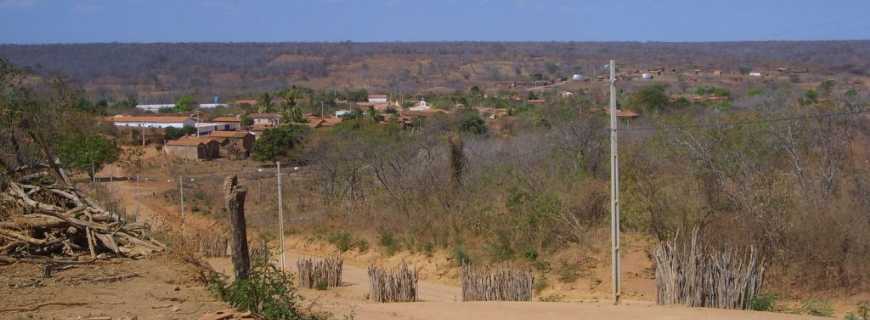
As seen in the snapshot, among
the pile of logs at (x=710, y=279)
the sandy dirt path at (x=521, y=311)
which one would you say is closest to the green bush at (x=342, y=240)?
the sandy dirt path at (x=521, y=311)

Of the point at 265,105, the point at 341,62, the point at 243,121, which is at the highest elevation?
the point at 341,62

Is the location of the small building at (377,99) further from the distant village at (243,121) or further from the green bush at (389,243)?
the green bush at (389,243)

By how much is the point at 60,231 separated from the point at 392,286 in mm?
4631

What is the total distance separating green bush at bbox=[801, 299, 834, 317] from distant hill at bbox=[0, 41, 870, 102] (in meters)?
59.7

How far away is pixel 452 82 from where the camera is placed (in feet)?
316

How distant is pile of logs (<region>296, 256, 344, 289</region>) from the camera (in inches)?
618

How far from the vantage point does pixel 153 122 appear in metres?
53.6

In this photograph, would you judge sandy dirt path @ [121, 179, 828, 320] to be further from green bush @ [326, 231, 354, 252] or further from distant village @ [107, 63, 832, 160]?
distant village @ [107, 63, 832, 160]

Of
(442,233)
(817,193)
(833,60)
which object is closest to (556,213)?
(442,233)

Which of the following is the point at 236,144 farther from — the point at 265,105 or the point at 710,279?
the point at 710,279

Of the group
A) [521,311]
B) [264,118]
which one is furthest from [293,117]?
[521,311]

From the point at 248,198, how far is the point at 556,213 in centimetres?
1309

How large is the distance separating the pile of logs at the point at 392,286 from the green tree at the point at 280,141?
24278 millimetres

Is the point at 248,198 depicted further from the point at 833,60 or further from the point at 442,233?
the point at 833,60
